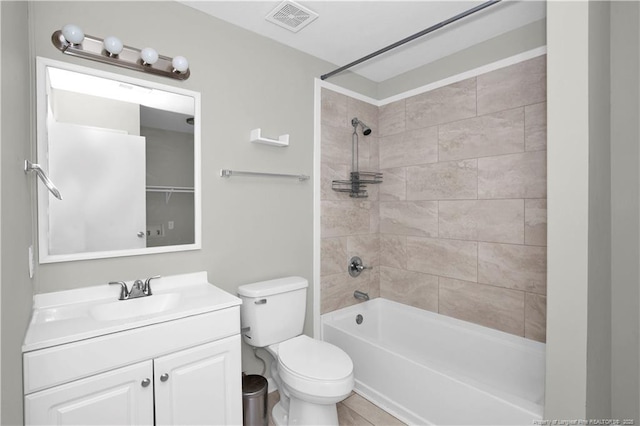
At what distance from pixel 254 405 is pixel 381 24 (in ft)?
8.33

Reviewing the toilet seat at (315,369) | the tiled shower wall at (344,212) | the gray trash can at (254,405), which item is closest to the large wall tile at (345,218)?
the tiled shower wall at (344,212)

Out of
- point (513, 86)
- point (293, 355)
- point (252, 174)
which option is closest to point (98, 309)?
point (293, 355)

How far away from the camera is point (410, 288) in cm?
287

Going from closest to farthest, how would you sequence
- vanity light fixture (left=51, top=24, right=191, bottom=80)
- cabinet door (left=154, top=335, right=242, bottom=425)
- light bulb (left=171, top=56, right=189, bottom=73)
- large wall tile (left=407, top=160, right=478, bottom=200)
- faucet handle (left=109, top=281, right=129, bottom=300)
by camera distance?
cabinet door (left=154, top=335, right=242, bottom=425)
vanity light fixture (left=51, top=24, right=191, bottom=80)
faucet handle (left=109, top=281, right=129, bottom=300)
light bulb (left=171, top=56, right=189, bottom=73)
large wall tile (left=407, top=160, right=478, bottom=200)

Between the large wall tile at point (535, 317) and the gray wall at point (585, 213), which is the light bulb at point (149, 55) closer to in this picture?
the gray wall at point (585, 213)

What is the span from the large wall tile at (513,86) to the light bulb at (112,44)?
92.3 inches

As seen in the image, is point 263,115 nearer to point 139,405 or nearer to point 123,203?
point 123,203

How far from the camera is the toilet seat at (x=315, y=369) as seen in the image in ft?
5.62

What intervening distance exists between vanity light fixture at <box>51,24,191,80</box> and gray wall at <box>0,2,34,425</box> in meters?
0.23

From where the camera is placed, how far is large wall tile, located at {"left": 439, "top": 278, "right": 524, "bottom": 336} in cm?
225

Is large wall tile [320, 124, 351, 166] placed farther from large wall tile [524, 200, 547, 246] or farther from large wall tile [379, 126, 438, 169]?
large wall tile [524, 200, 547, 246]

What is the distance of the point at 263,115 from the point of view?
231 centimetres

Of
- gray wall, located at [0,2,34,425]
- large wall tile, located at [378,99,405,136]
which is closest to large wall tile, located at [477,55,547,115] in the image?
large wall tile, located at [378,99,405,136]

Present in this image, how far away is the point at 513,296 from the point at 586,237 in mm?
1078
